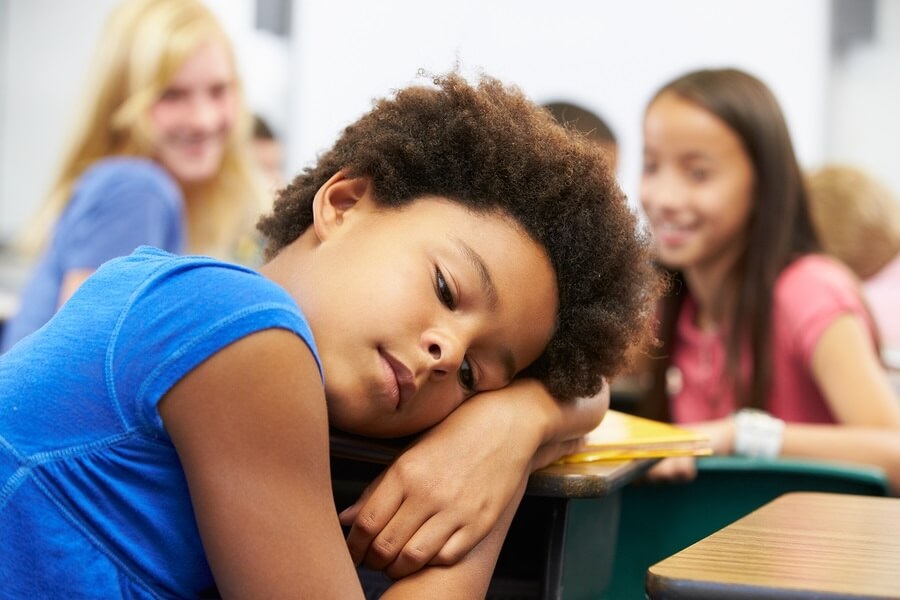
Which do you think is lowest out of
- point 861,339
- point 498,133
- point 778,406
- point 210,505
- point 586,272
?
point 778,406

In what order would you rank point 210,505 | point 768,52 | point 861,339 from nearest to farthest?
1. point 210,505
2. point 861,339
3. point 768,52

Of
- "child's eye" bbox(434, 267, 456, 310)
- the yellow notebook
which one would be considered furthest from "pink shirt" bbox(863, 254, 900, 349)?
"child's eye" bbox(434, 267, 456, 310)

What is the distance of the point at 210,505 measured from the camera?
0.95 m

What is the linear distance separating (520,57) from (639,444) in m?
3.88

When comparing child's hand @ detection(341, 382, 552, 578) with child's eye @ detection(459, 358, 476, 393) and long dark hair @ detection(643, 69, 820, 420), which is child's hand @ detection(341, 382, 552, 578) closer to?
child's eye @ detection(459, 358, 476, 393)

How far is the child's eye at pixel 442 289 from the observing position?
3.69 ft

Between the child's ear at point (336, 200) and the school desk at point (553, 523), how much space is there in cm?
23

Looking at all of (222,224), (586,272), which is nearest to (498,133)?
(586,272)

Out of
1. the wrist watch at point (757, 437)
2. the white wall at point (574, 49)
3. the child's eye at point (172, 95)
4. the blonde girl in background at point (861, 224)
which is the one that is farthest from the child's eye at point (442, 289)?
the white wall at point (574, 49)

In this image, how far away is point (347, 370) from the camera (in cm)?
110

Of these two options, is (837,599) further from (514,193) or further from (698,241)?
(698,241)

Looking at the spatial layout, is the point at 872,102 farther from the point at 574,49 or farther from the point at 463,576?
the point at 463,576

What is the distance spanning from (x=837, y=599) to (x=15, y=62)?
5.37m

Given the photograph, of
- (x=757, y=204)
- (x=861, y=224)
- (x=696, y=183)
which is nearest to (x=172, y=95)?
(x=696, y=183)
